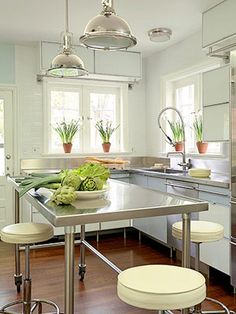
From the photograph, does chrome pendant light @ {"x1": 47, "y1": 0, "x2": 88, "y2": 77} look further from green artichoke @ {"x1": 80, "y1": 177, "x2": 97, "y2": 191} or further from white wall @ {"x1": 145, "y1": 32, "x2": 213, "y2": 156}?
white wall @ {"x1": 145, "y1": 32, "x2": 213, "y2": 156}

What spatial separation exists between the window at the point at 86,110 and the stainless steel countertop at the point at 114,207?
A: 2.88 meters

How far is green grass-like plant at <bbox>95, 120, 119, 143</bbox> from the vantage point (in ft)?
16.0

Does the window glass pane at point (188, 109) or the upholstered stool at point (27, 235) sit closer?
the upholstered stool at point (27, 235)

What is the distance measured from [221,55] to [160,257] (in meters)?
2.19

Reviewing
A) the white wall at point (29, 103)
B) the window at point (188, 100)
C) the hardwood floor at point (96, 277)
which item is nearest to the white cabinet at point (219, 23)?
the window at point (188, 100)

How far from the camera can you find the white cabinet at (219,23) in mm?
3024

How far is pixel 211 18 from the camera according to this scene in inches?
129

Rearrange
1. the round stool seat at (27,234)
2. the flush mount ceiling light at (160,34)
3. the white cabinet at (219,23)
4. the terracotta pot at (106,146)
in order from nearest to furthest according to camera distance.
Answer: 1. the round stool seat at (27,234)
2. the white cabinet at (219,23)
3. the flush mount ceiling light at (160,34)
4. the terracotta pot at (106,146)

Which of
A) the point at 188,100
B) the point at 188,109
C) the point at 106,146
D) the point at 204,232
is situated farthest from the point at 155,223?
the point at 204,232

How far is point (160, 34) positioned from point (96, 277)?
2712 millimetres

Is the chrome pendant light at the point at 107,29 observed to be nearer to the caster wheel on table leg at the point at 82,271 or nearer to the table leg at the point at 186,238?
the table leg at the point at 186,238

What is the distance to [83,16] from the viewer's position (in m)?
3.49

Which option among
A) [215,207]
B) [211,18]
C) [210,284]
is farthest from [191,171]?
[211,18]

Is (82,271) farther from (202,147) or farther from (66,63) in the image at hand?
(202,147)
